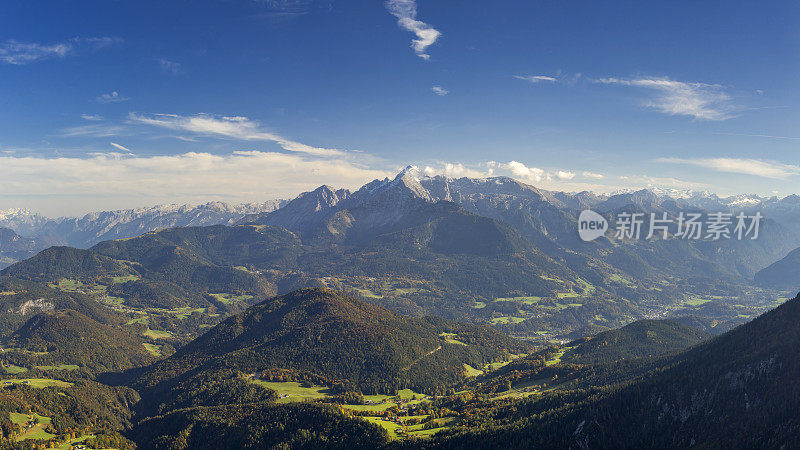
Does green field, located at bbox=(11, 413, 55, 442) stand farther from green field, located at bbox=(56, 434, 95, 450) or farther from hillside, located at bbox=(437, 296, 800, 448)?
hillside, located at bbox=(437, 296, 800, 448)

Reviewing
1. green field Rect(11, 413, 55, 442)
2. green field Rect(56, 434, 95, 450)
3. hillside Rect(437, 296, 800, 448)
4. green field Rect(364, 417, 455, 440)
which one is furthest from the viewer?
green field Rect(11, 413, 55, 442)

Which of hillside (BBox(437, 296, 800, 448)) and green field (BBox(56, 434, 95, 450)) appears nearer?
hillside (BBox(437, 296, 800, 448))

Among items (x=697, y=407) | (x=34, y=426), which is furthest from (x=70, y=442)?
(x=697, y=407)

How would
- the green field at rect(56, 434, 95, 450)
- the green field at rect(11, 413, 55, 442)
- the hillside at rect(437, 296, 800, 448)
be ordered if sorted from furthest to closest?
the green field at rect(11, 413, 55, 442) → the green field at rect(56, 434, 95, 450) → the hillside at rect(437, 296, 800, 448)

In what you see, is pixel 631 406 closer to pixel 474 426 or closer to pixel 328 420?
pixel 474 426

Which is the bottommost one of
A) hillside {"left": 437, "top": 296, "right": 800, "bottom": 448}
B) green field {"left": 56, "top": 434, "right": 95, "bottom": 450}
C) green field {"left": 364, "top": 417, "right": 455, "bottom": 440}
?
green field {"left": 56, "top": 434, "right": 95, "bottom": 450}

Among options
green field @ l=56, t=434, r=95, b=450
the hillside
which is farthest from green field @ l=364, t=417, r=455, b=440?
green field @ l=56, t=434, r=95, b=450

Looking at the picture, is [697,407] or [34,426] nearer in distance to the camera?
[697,407]

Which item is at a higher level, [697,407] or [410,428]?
[697,407]

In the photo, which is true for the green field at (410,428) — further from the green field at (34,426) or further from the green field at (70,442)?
the green field at (34,426)

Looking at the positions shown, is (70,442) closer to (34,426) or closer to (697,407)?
(34,426)

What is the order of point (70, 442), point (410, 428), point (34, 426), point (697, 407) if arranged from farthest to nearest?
1. point (34, 426)
2. point (410, 428)
3. point (70, 442)
4. point (697, 407)
